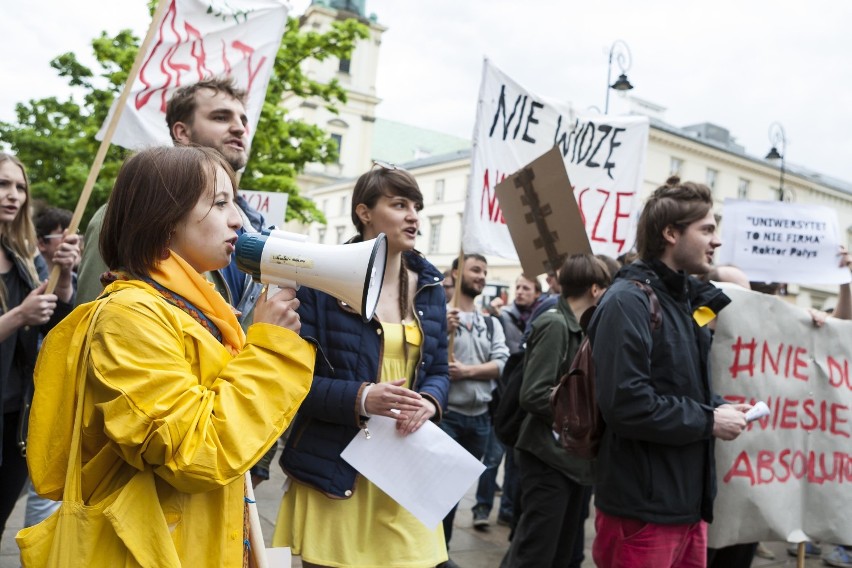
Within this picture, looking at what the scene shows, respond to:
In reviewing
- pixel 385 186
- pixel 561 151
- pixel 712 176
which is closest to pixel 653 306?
pixel 385 186

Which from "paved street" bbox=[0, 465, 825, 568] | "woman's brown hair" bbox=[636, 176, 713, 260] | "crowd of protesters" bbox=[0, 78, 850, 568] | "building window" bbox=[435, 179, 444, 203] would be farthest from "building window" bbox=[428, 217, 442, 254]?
"woman's brown hair" bbox=[636, 176, 713, 260]

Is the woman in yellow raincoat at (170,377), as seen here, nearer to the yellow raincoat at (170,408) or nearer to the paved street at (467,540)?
the yellow raincoat at (170,408)

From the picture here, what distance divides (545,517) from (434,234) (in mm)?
45335

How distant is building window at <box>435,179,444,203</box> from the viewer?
158 ft

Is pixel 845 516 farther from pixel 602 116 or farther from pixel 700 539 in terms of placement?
pixel 602 116

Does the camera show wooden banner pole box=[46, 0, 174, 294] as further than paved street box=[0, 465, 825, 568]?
No

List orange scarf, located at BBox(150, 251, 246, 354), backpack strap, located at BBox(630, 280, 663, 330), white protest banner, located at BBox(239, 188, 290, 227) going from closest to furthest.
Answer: orange scarf, located at BBox(150, 251, 246, 354), backpack strap, located at BBox(630, 280, 663, 330), white protest banner, located at BBox(239, 188, 290, 227)

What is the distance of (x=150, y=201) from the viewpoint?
5.72ft

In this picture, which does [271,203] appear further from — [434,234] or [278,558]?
[434,234]

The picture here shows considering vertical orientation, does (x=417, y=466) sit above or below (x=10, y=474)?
above

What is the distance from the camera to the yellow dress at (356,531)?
8.77 ft

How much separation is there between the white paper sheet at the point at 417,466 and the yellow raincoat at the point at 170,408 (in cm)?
90

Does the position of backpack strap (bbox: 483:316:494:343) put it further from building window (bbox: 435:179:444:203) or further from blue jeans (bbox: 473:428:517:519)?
building window (bbox: 435:179:444:203)

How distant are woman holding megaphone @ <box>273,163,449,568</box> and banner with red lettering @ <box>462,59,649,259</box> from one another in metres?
2.05
